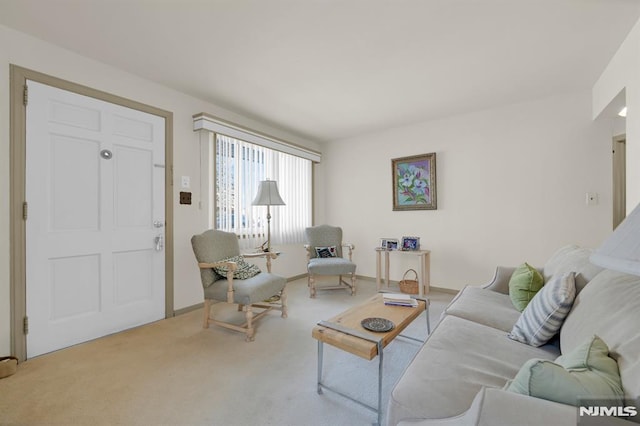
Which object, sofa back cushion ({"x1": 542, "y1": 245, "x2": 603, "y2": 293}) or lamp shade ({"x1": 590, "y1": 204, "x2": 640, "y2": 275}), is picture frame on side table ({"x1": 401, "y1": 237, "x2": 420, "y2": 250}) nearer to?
sofa back cushion ({"x1": 542, "y1": 245, "x2": 603, "y2": 293})

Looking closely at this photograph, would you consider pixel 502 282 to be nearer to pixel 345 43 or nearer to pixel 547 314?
pixel 547 314

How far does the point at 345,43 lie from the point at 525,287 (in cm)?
222

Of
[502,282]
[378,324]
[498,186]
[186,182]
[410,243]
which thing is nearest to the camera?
[378,324]

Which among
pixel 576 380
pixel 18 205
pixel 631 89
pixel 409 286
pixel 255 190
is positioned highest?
pixel 631 89

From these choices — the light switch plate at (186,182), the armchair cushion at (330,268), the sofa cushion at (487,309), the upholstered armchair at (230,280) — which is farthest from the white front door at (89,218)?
the sofa cushion at (487,309)

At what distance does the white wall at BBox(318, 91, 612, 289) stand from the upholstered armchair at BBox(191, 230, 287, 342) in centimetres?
220

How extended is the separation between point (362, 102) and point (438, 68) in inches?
37.5

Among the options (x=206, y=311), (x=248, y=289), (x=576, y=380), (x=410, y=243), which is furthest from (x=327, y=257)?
(x=576, y=380)

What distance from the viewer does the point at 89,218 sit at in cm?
233

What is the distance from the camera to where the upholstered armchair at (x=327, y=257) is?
3623 mm

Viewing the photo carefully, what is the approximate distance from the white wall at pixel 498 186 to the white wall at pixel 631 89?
783 mm

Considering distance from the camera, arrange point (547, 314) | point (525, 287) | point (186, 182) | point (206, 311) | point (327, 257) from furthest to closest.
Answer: point (327, 257) < point (186, 182) < point (206, 311) < point (525, 287) < point (547, 314)

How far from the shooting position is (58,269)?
2174mm

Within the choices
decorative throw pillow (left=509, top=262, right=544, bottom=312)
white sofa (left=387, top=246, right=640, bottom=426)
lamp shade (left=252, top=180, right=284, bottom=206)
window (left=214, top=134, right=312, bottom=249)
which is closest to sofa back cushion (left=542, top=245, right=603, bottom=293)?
white sofa (left=387, top=246, right=640, bottom=426)
